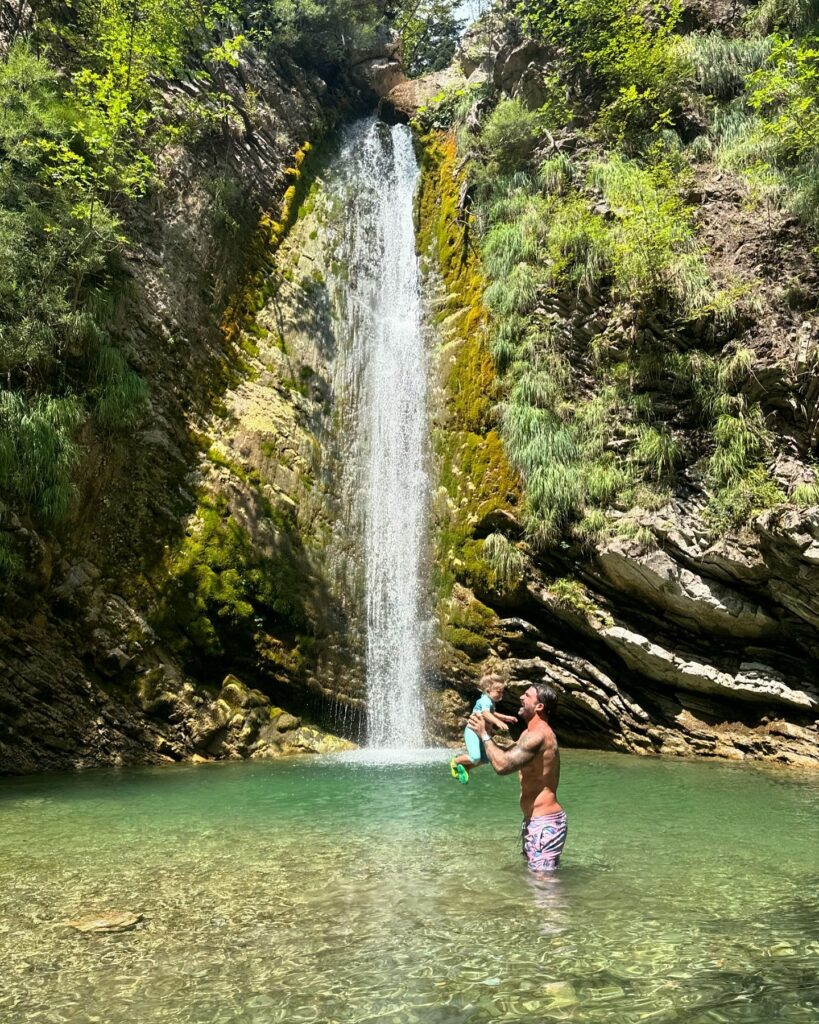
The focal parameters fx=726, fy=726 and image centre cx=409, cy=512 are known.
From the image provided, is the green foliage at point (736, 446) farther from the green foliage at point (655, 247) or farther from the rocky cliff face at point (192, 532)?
the rocky cliff face at point (192, 532)

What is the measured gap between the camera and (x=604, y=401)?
13.2 meters

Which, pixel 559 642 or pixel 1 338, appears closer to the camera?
pixel 1 338

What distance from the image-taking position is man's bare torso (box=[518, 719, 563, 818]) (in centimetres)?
530

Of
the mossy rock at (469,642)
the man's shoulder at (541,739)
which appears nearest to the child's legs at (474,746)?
the man's shoulder at (541,739)

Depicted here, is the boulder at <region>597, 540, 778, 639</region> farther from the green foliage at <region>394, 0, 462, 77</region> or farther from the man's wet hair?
the green foliage at <region>394, 0, 462, 77</region>

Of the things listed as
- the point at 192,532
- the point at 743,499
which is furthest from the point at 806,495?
the point at 192,532

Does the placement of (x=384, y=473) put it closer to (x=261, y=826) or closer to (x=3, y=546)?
(x=3, y=546)

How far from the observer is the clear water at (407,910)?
3.26 meters

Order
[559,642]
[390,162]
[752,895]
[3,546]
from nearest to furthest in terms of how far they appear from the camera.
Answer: [752,895] < [3,546] < [559,642] < [390,162]

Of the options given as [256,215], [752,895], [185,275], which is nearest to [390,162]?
[256,215]

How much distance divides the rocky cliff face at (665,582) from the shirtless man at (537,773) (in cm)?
654

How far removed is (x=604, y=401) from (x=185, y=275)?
28.0 feet

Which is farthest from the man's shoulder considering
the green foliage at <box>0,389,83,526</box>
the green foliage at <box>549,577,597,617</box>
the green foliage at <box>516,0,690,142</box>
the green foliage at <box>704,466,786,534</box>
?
the green foliage at <box>516,0,690,142</box>

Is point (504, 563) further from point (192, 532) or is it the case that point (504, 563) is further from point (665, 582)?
point (192, 532)
